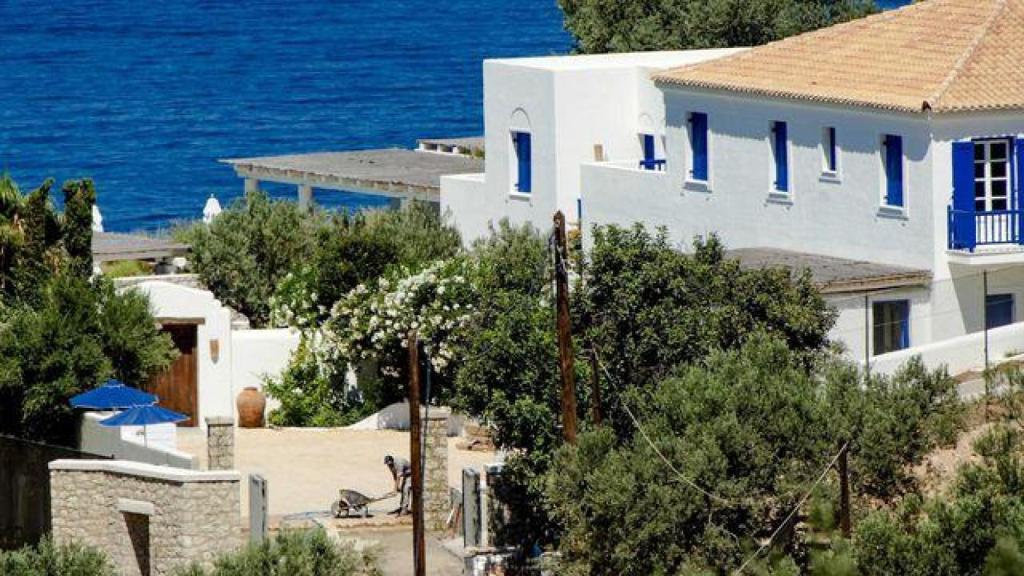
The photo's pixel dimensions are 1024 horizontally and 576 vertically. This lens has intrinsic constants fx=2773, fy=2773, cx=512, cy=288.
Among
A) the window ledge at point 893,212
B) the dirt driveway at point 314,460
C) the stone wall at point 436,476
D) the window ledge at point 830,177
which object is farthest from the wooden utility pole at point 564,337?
the window ledge at point 830,177

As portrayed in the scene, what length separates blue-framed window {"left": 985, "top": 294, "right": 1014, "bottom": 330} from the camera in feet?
154

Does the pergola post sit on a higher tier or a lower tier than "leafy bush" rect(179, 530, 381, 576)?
higher

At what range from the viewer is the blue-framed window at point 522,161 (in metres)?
56.6

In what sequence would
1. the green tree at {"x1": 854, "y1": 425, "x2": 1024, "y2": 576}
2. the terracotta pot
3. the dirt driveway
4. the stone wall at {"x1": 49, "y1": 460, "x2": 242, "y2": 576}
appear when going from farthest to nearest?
the terracotta pot, the dirt driveway, the stone wall at {"x1": 49, "y1": 460, "x2": 242, "y2": 576}, the green tree at {"x1": 854, "y1": 425, "x2": 1024, "y2": 576}

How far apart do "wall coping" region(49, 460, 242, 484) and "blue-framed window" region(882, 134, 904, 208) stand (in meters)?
13.4

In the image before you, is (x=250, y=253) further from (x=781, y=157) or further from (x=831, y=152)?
(x=831, y=152)

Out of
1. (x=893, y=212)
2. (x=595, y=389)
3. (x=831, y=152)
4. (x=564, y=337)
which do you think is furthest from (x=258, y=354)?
(x=564, y=337)

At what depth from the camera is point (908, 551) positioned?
2900cm

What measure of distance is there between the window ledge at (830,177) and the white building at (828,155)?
25 mm

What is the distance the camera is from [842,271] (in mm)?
46812

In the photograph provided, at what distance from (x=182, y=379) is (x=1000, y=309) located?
15.0 metres

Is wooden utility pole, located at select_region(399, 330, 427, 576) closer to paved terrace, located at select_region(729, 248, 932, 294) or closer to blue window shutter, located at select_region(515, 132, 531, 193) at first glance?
paved terrace, located at select_region(729, 248, 932, 294)

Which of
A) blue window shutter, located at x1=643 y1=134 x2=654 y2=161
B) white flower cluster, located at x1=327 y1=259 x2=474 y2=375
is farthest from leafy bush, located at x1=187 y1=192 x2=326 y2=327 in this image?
blue window shutter, located at x1=643 y1=134 x2=654 y2=161

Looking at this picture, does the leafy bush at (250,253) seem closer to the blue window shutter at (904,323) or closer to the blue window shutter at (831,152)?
the blue window shutter at (831,152)
